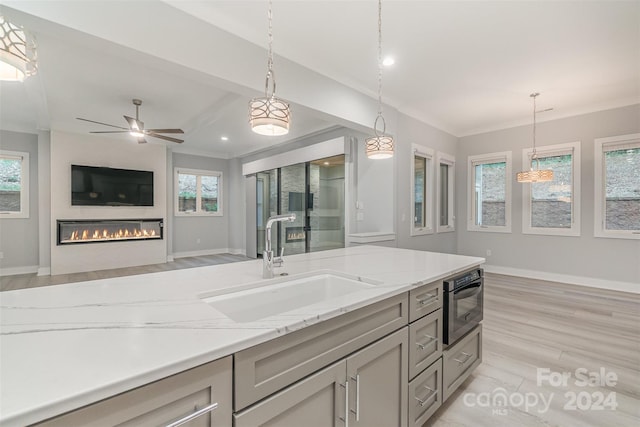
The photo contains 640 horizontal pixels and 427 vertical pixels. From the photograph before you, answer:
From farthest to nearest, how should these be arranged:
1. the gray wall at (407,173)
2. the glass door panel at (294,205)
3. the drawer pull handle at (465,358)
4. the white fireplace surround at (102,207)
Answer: the white fireplace surround at (102,207) → the glass door panel at (294,205) → the gray wall at (407,173) → the drawer pull handle at (465,358)

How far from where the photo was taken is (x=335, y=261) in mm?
1985

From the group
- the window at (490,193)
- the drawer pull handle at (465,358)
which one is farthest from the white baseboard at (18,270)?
the window at (490,193)

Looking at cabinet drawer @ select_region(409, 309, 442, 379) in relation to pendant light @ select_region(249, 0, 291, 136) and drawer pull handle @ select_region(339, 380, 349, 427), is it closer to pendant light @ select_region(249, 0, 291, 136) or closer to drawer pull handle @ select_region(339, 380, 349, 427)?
drawer pull handle @ select_region(339, 380, 349, 427)

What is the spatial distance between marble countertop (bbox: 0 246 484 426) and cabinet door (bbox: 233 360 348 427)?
207mm

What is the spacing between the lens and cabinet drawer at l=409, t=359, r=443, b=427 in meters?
1.48

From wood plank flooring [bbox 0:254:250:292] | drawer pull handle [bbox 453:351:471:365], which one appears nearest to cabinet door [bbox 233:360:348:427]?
drawer pull handle [bbox 453:351:471:365]

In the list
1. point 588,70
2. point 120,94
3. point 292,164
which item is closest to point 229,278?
point 120,94

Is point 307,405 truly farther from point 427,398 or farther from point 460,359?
point 460,359

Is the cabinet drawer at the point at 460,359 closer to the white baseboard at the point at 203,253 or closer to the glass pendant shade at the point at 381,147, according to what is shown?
the glass pendant shade at the point at 381,147

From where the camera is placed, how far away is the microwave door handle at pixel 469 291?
176cm

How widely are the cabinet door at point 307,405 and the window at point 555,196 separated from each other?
5412 mm

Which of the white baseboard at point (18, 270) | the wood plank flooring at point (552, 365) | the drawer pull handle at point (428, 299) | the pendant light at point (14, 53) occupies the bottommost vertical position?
the wood plank flooring at point (552, 365)

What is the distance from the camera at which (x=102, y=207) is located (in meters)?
5.84

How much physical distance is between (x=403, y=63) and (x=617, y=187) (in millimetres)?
3981
